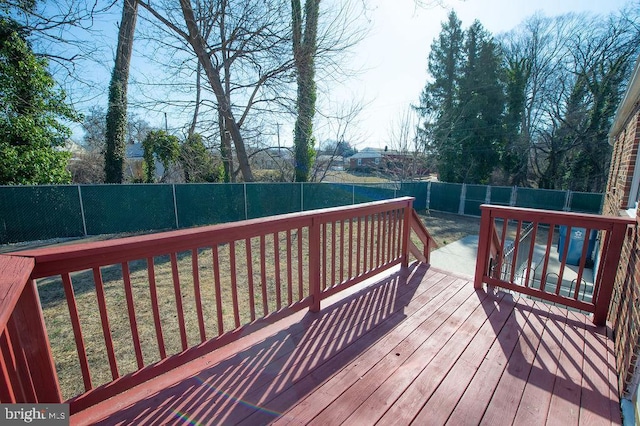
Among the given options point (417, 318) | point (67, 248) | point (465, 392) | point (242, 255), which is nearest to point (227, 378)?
point (67, 248)

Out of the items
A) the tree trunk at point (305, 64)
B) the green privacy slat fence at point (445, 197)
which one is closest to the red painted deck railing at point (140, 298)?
the tree trunk at point (305, 64)

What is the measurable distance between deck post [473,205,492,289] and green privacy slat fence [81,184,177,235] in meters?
7.23

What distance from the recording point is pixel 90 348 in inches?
109

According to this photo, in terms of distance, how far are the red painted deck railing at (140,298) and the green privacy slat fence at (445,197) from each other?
10112mm

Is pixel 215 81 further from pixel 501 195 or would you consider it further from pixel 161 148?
pixel 501 195

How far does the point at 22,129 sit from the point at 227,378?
28.3 ft

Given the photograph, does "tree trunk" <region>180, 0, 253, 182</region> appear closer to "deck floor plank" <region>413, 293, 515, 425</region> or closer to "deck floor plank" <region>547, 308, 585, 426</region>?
"deck floor plank" <region>413, 293, 515, 425</region>

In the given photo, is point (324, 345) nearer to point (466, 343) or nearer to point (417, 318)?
point (417, 318)

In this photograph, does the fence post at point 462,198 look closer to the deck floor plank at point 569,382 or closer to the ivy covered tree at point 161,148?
the deck floor plank at point 569,382

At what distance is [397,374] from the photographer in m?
1.76

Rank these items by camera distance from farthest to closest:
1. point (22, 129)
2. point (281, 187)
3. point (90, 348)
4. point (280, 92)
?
point (281, 187)
point (280, 92)
point (22, 129)
point (90, 348)

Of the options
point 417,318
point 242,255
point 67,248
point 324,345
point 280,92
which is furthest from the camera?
point 280,92

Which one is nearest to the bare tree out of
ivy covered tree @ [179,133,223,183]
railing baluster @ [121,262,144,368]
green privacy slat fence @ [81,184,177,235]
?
ivy covered tree @ [179,133,223,183]

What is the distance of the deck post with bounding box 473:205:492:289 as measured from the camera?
2.86 metres
